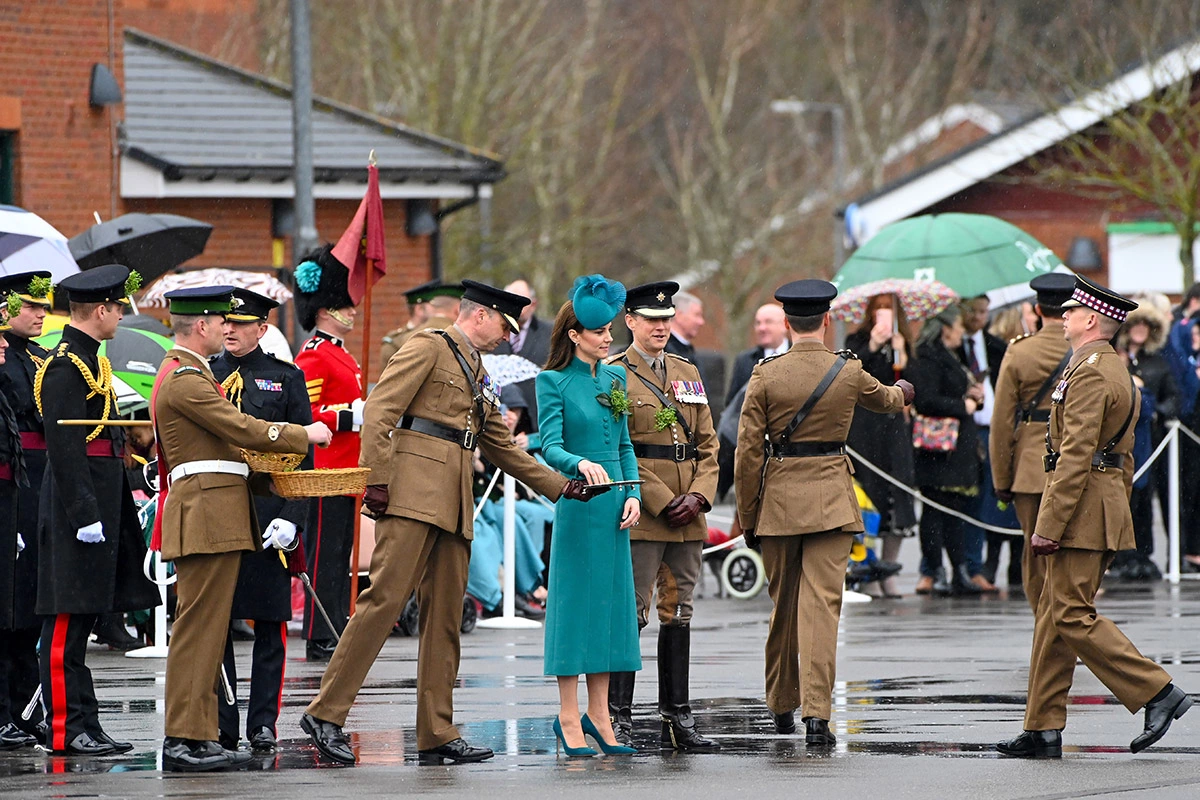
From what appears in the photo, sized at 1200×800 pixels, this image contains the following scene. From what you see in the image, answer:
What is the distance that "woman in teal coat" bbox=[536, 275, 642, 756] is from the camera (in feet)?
31.0

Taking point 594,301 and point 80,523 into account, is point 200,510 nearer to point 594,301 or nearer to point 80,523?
point 80,523

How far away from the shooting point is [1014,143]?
3027 cm

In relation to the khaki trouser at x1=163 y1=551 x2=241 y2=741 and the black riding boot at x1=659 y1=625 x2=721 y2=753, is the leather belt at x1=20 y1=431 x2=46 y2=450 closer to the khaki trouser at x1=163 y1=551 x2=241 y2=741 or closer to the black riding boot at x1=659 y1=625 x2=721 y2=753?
the khaki trouser at x1=163 y1=551 x2=241 y2=741

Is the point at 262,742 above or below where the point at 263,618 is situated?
below

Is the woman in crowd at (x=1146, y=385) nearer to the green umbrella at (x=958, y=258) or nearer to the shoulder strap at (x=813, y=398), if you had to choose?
the green umbrella at (x=958, y=258)

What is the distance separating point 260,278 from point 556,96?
25.7m

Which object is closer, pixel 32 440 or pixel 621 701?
pixel 32 440

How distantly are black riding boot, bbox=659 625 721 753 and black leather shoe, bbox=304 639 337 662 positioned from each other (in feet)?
11.5

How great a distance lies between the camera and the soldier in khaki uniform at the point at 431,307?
13141 mm

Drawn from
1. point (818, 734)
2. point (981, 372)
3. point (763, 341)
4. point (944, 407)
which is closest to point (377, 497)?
A: point (818, 734)

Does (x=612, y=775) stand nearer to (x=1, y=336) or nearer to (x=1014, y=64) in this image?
(x=1, y=336)

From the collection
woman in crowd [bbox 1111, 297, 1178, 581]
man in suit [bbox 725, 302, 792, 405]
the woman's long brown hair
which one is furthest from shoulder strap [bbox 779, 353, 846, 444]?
woman in crowd [bbox 1111, 297, 1178, 581]

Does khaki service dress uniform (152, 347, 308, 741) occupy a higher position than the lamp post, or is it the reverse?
the lamp post

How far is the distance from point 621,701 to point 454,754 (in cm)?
109
